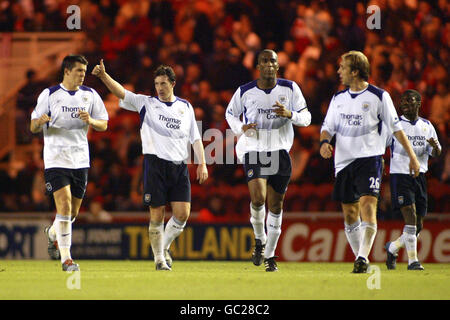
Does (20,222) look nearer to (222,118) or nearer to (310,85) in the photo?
(222,118)

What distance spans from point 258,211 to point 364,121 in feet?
5.85

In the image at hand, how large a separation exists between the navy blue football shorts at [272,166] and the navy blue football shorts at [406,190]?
1728 mm

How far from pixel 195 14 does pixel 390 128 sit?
9.89 metres

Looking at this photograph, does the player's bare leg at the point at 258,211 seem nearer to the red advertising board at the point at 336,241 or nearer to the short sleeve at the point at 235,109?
the short sleeve at the point at 235,109

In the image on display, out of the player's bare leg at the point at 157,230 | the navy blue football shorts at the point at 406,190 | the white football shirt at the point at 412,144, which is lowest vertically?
the player's bare leg at the point at 157,230

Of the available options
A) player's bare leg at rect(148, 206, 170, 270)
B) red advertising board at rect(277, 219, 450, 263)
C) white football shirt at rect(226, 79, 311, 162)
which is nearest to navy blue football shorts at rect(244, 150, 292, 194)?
white football shirt at rect(226, 79, 311, 162)

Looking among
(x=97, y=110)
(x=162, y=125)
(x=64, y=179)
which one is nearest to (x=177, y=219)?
(x=162, y=125)

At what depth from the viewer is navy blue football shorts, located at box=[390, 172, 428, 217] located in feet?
34.5

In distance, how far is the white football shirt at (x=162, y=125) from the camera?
31.8ft

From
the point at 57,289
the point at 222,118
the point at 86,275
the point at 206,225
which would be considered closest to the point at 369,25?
the point at 222,118

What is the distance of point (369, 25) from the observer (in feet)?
53.9

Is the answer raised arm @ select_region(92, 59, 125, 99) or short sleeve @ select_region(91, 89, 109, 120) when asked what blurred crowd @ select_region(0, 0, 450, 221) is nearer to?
short sleeve @ select_region(91, 89, 109, 120)

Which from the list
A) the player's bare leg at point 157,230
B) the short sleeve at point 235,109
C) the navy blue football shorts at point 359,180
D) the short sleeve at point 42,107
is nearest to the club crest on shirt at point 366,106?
the navy blue football shorts at point 359,180
